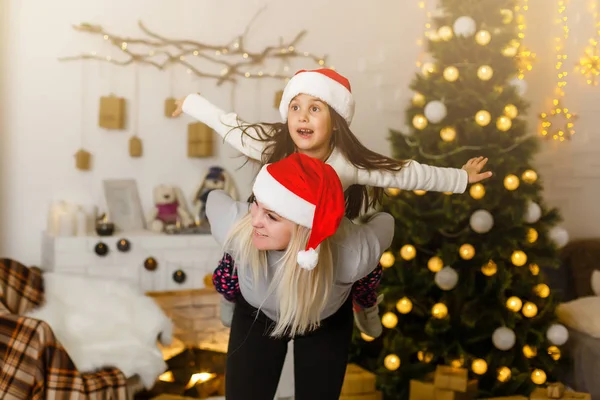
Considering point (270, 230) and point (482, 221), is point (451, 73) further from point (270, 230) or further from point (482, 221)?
point (270, 230)

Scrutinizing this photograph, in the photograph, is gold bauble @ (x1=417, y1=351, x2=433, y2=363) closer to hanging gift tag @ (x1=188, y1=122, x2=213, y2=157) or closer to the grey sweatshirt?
the grey sweatshirt

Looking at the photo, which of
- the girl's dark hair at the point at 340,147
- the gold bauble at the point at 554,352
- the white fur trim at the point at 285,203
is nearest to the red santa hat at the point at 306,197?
the white fur trim at the point at 285,203

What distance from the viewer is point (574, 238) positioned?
3.86 meters

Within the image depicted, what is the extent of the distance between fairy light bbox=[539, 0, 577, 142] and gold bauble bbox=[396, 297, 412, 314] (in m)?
1.60

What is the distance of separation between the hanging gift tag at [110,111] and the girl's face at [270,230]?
2.00 meters

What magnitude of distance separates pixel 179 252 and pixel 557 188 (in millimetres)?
2221

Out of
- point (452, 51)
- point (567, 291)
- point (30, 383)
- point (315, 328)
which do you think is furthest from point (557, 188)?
point (30, 383)

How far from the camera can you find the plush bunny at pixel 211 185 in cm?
339

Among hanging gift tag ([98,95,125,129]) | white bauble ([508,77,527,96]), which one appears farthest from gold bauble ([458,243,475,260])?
hanging gift tag ([98,95,125,129])

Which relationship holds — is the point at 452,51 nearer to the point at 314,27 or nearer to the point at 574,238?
the point at 314,27

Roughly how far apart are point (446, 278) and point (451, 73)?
86 cm

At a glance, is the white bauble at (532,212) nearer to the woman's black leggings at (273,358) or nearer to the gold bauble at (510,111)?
the gold bauble at (510,111)

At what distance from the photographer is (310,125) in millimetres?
1664

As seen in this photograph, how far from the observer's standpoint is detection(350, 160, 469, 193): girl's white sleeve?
5.66 ft
